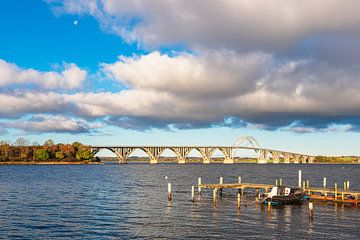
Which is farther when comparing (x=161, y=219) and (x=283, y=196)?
(x=283, y=196)

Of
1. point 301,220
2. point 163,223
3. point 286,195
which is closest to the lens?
point 163,223

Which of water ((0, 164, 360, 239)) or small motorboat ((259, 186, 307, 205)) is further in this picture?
small motorboat ((259, 186, 307, 205))

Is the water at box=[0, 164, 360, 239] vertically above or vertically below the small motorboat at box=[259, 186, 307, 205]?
below

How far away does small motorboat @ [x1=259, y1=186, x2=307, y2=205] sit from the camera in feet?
185

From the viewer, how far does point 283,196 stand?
188ft

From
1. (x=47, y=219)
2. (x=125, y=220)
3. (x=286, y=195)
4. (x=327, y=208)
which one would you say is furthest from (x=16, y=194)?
(x=327, y=208)

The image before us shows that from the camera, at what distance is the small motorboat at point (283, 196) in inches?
2222

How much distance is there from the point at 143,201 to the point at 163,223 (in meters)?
18.5

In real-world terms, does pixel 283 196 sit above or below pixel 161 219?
above

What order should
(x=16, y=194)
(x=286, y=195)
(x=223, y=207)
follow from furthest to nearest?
(x=16, y=194) < (x=286, y=195) < (x=223, y=207)

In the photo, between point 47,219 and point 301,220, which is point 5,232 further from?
point 301,220

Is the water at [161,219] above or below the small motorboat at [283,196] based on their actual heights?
below

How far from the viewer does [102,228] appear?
126 ft

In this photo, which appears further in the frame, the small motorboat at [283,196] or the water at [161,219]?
the small motorboat at [283,196]
